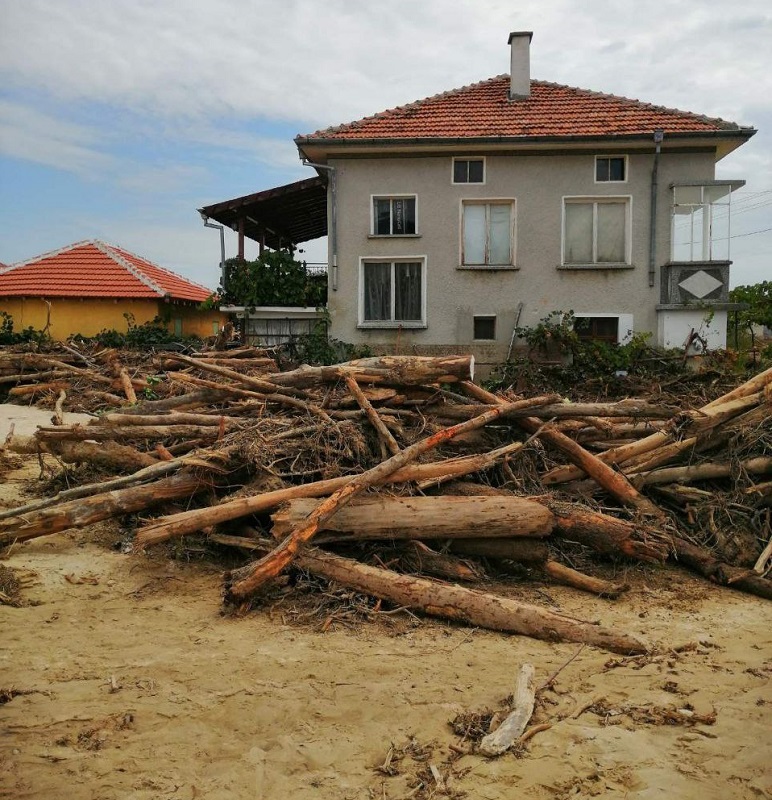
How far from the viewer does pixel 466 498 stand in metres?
6.34

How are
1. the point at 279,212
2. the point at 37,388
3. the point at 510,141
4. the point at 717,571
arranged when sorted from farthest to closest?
1. the point at 279,212
2. the point at 510,141
3. the point at 37,388
4. the point at 717,571

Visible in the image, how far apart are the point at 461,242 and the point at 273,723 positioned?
14.5m

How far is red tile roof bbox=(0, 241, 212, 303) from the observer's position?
21719 millimetres

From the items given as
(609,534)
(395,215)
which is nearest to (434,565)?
(609,534)

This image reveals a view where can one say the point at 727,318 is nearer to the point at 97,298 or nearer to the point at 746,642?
the point at 746,642

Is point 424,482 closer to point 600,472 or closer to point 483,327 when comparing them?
point 600,472

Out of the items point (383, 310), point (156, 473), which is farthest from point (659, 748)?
point (383, 310)

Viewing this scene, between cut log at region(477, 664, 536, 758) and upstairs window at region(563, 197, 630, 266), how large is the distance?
14072 mm

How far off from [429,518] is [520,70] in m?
15.7

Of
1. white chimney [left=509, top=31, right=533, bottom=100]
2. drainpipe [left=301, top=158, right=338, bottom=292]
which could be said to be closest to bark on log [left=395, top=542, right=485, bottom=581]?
drainpipe [left=301, top=158, right=338, bottom=292]

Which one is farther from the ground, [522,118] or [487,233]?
[522,118]

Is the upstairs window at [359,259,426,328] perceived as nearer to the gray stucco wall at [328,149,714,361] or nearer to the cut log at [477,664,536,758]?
the gray stucco wall at [328,149,714,361]

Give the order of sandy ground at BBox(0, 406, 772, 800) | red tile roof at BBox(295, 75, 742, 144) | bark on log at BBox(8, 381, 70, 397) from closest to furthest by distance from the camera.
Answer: sandy ground at BBox(0, 406, 772, 800) → bark on log at BBox(8, 381, 70, 397) → red tile roof at BBox(295, 75, 742, 144)

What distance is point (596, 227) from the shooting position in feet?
56.2
